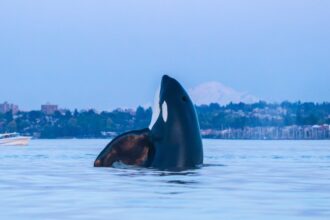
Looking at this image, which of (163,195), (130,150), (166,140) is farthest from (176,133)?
(163,195)

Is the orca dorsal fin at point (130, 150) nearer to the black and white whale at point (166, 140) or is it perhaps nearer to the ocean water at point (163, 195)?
the black and white whale at point (166, 140)

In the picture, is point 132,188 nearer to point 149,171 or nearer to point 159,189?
point 159,189

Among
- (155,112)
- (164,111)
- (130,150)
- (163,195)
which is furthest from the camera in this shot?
(130,150)

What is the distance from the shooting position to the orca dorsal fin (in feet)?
60.7

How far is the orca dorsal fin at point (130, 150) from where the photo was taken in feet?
60.7

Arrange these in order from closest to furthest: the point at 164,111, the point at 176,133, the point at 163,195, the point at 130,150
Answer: the point at 163,195 → the point at 176,133 → the point at 164,111 → the point at 130,150

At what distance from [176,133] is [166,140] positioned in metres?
0.25

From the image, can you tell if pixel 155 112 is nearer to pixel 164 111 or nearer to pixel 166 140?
pixel 164 111

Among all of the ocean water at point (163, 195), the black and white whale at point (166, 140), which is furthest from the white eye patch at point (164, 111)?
the ocean water at point (163, 195)

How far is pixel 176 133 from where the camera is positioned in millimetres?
17719

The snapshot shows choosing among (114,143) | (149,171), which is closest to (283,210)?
(149,171)

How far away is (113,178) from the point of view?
1593 centimetres

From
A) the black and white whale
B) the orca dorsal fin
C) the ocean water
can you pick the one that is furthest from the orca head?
the ocean water

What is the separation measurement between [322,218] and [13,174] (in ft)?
31.6
